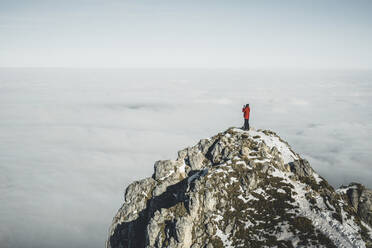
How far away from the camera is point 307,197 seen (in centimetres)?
4200

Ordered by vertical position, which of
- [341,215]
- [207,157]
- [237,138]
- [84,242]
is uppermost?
[237,138]

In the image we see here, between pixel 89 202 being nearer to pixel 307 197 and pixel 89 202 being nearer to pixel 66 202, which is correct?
pixel 66 202

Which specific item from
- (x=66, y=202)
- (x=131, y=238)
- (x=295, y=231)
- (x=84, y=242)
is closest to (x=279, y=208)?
(x=295, y=231)

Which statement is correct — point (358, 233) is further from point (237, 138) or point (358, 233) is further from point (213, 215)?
point (237, 138)

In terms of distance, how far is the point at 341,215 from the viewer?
38875 mm

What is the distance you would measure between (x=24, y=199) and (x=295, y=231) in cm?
22634

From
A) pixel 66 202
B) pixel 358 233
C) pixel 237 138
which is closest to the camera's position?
pixel 358 233

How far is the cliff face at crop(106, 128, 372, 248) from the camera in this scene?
3712 centimetres

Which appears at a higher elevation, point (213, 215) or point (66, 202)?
point (213, 215)

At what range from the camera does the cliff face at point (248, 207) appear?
37125 mm

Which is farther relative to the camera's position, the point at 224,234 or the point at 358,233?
the point at 224,234

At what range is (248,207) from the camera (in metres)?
42.2

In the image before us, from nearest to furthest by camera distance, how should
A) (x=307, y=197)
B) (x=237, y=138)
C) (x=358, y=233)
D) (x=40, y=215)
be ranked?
(x=358, y=233) < (x=307, y=197) < (x=237, y=138) < (x=40, y=215)

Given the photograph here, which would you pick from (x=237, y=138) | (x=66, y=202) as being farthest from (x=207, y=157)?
(x=66, y=202)
